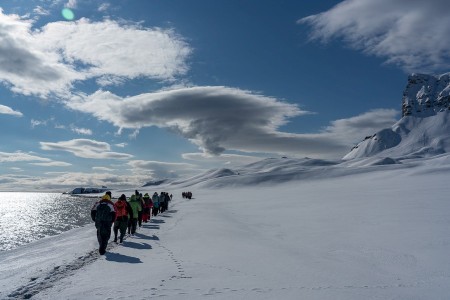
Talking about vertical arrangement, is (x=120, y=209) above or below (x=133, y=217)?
above

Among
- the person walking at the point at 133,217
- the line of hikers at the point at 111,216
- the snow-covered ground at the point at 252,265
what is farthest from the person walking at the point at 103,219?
the person walking at the point at 133,217

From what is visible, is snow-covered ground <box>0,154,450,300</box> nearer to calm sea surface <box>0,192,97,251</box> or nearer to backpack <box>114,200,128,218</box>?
backpack <box>114,200,128,218</box>

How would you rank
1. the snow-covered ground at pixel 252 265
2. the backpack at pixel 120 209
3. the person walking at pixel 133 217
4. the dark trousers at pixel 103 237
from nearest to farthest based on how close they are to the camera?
the snow-covered ground at pixel 252 265 → the dark trousers at pixel 103 237 → the backpack at pixel 120 209 → the person walking at pixel 133 217

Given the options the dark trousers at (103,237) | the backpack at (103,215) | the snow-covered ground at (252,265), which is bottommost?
the snow-covered ground at (252,265)

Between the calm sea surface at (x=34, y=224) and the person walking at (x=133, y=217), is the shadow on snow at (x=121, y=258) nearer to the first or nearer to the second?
the person walking at (x=133, y=217)

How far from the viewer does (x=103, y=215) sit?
469 inches

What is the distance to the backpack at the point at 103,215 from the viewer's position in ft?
38.9

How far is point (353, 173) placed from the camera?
9531 centimetres

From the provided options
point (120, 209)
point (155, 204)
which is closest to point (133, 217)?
point (120, 209)

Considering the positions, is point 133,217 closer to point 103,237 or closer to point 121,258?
point 103,237

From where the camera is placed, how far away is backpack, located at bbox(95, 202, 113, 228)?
1185 cm

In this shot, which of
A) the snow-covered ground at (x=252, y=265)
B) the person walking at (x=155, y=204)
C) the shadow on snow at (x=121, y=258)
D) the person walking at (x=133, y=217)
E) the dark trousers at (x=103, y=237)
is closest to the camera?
the snow-covered ground at (x=252, y=265)

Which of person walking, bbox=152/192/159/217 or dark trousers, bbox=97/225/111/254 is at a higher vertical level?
person walking, bbox=152/192/159/217

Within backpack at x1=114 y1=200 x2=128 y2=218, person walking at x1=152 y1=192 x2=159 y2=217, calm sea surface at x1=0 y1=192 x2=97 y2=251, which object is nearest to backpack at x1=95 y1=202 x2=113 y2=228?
backpack at x1=114 y1=200 x2=128 y2=218
